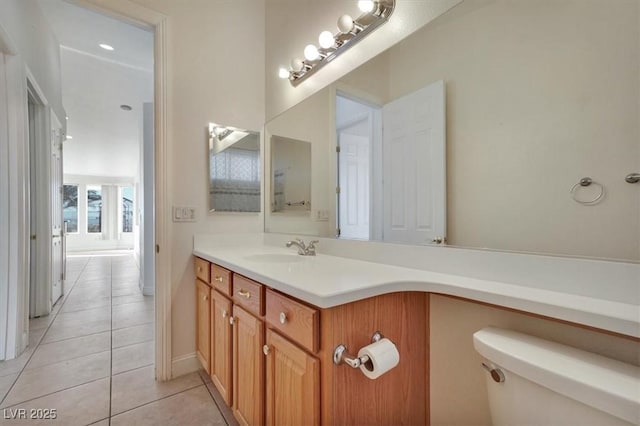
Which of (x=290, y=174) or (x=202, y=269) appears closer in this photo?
(x=202, y=269)

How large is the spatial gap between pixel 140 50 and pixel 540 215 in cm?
371

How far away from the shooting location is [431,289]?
89 cm

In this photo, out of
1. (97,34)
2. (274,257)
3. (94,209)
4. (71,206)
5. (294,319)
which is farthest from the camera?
(94,209)

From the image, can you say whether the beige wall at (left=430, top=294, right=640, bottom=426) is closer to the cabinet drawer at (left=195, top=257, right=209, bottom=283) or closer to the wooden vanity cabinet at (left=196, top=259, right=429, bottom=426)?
the wooden vanity cabinet at (left=196, top=259, right=429, bottom=426)

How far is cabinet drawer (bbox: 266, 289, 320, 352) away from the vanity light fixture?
4.28ft

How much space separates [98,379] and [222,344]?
1015 millimetres

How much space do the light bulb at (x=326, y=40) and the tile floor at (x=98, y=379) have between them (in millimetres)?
2059

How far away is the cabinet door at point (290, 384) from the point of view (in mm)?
777

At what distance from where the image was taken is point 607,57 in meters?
0.70

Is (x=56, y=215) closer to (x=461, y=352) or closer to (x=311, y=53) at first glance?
(x=311, y=53)

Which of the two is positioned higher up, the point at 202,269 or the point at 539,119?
the point at 539,119

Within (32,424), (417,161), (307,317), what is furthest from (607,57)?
(32,424)

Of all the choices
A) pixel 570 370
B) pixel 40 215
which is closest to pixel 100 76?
pixel 40 215

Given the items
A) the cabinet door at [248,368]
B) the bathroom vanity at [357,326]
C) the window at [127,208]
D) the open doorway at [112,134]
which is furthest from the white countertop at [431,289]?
the window at [127,208]
